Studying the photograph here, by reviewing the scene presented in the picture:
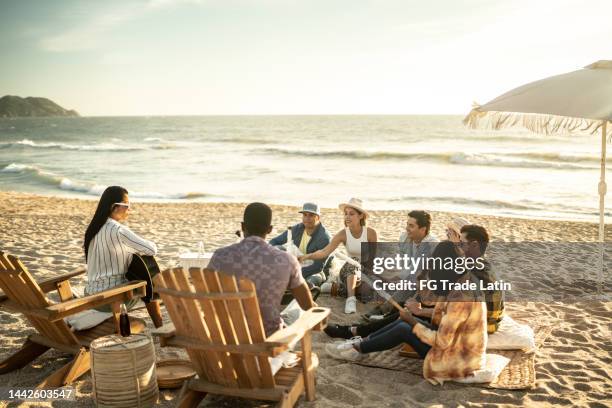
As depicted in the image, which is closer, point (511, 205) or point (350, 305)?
point (350, 305)

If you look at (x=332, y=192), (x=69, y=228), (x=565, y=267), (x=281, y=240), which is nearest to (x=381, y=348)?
(x=281, y=240)

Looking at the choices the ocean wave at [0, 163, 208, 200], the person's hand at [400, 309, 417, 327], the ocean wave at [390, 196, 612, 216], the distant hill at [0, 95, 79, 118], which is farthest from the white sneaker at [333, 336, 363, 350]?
the distant hill at [0, 95, 79, 118]

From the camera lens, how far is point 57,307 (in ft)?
11.3

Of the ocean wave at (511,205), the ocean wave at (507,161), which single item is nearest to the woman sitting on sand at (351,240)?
the ocean wave at (511,205)

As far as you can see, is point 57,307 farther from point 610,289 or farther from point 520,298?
point 610,289

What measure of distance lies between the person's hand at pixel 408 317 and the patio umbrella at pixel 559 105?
256cm

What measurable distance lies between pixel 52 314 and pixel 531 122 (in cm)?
516

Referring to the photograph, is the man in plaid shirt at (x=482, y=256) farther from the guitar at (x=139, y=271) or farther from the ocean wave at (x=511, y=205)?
the ocean wave at (x=511, y=205)

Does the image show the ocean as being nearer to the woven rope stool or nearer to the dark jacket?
the dark jacket

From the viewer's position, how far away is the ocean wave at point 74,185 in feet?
58.3

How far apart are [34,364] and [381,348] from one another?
2.84 m

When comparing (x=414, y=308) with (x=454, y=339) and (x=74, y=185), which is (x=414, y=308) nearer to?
(x=454, y=339)

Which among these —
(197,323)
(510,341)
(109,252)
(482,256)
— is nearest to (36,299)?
(109,252)

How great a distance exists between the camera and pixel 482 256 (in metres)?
4.05
